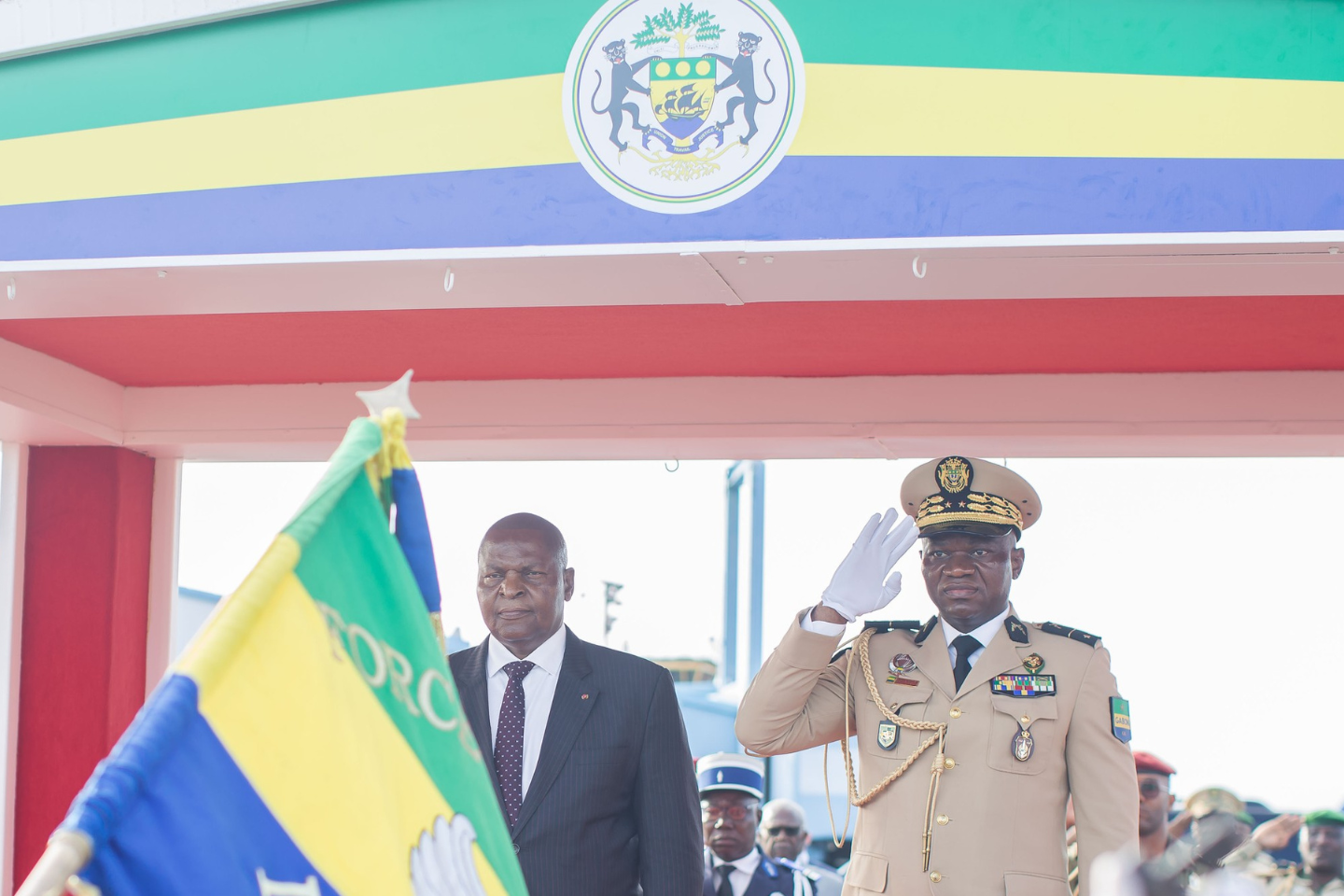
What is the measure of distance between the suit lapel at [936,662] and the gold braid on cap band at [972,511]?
10.6 inches

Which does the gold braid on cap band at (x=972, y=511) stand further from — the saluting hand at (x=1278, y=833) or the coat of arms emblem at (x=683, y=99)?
the saluting hand at (x=1278, y=833)

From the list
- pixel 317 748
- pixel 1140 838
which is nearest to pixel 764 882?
pixel 1140 838

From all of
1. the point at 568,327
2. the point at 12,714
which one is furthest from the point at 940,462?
the point at 12,714

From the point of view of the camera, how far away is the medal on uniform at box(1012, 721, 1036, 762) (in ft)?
9.98

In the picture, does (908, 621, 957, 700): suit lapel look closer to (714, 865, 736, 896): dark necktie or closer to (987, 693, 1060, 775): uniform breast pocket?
(987, 693, 1060, 775): uniform breast pocket

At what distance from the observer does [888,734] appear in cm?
318

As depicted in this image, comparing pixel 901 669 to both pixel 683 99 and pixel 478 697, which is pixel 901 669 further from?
pixel 683 99

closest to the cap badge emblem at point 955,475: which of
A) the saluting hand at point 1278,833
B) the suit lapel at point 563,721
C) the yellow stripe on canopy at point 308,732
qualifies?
the suit lapel at point 563,721

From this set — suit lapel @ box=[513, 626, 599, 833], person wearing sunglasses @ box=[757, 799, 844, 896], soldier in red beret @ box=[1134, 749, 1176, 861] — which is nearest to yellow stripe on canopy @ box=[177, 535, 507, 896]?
suit lapel @ box=[513, 626, 599, 833]

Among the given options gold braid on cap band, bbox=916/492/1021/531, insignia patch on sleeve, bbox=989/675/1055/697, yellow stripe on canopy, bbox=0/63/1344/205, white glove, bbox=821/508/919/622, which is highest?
yellow stripe on canopy, bbox=0/63/1344/205

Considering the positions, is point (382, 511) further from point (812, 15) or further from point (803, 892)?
point (803, 892)

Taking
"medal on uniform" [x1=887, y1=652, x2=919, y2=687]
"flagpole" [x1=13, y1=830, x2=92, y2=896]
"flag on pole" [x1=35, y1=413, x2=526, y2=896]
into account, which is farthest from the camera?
"medal on uniform" [x1=887, y1=652, x2=919, y2=687]

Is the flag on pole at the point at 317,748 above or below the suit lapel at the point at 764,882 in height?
above

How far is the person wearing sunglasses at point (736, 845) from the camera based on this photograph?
545 centimetres
